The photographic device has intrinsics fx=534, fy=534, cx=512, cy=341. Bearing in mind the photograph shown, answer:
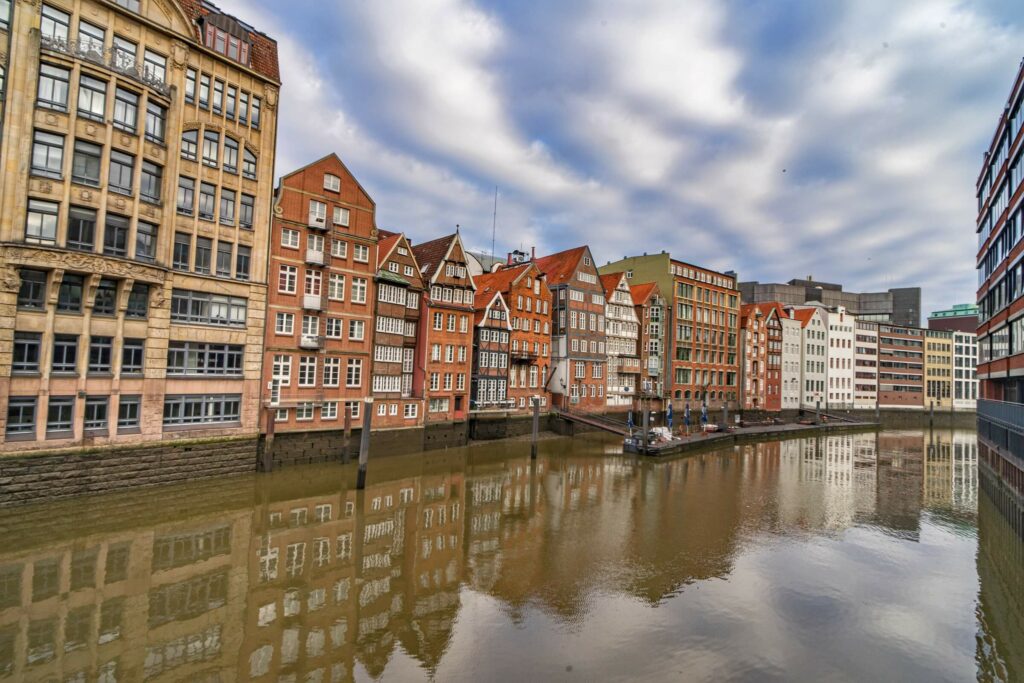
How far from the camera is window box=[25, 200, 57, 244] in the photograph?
26.0 metres

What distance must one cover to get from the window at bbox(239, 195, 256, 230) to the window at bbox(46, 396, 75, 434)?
14083 millimetres

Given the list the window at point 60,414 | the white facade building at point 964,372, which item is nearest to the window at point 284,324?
the window at point 60,414

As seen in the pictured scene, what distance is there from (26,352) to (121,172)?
412 inches

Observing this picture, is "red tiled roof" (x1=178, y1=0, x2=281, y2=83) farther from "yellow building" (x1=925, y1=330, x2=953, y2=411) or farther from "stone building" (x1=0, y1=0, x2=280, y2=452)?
"yellow building" (x1=925, y1=330, x2=953, y2=411)

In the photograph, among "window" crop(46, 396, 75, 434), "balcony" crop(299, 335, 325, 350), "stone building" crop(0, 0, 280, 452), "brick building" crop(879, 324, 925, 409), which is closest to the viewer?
"stone building" crop(0, 0, 280, 452)

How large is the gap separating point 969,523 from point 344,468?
39.5 meters

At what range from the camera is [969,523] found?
3127 cm

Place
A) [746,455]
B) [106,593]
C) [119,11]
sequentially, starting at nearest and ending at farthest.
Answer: [106,593], [119,11], [746,455]

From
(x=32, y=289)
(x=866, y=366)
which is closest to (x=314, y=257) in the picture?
(x=32, y=289)

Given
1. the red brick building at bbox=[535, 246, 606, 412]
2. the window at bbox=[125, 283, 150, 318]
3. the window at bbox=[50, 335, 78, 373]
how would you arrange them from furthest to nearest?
1. the red brick building at bbox=[535, 246, 606, 412]
2. the window at bbox=[125, 283, 150, 318]
3. the window at bbox=[50, 335, 78, 373]

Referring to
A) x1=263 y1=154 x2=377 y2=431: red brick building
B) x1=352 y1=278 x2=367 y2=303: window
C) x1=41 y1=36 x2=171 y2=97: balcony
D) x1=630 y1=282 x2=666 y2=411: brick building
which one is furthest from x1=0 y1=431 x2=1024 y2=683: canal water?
x1=630 y1=282 x2=666 y2=411: brick building

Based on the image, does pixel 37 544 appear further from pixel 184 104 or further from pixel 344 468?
pixel 184 104

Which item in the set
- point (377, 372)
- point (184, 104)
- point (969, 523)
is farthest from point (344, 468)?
point (969, 523)

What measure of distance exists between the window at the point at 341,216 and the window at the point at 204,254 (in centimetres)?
941
